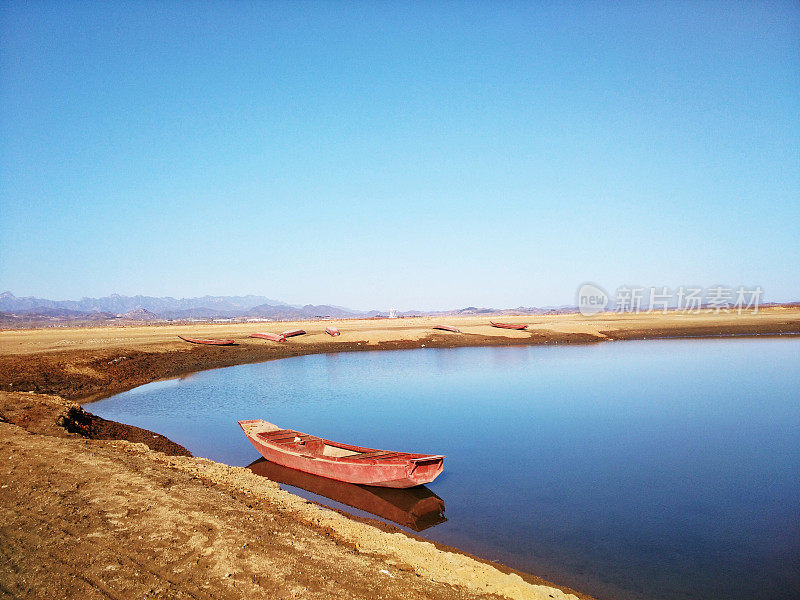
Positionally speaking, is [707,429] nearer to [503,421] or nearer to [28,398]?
[503,421]

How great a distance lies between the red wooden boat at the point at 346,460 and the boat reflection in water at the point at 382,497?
11.6 inches

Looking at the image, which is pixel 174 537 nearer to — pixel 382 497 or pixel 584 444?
pixel 382 497

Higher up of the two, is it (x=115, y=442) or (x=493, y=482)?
(x=115, y=442)

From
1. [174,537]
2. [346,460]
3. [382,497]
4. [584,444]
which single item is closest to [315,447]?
[346,460]

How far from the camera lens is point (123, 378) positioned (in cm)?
3572

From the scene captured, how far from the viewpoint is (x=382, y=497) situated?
14.3 metres

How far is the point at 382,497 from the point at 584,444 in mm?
9564

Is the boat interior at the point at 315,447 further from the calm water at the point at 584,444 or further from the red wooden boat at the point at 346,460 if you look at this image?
the calm water at the point at 584,444

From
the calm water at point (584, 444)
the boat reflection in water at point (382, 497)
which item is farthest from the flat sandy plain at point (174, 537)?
the calm water at point (584, 444)

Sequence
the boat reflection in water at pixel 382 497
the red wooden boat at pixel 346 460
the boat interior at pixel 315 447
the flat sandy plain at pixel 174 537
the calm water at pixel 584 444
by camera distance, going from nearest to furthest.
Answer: the flat sandy plain at pixel 174 537 < the calm water at pixel 584 444 < the boat reflection in water at pixel 382 497 < the red wooden boat at pixel 346 460 < the boat interior at pixel 315 447

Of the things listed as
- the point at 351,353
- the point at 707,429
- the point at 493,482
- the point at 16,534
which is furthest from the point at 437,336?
the point at 16,534

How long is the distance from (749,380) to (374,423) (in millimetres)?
26771

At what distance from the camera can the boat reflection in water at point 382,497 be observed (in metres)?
12.9

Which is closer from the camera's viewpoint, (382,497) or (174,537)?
(174,537)
